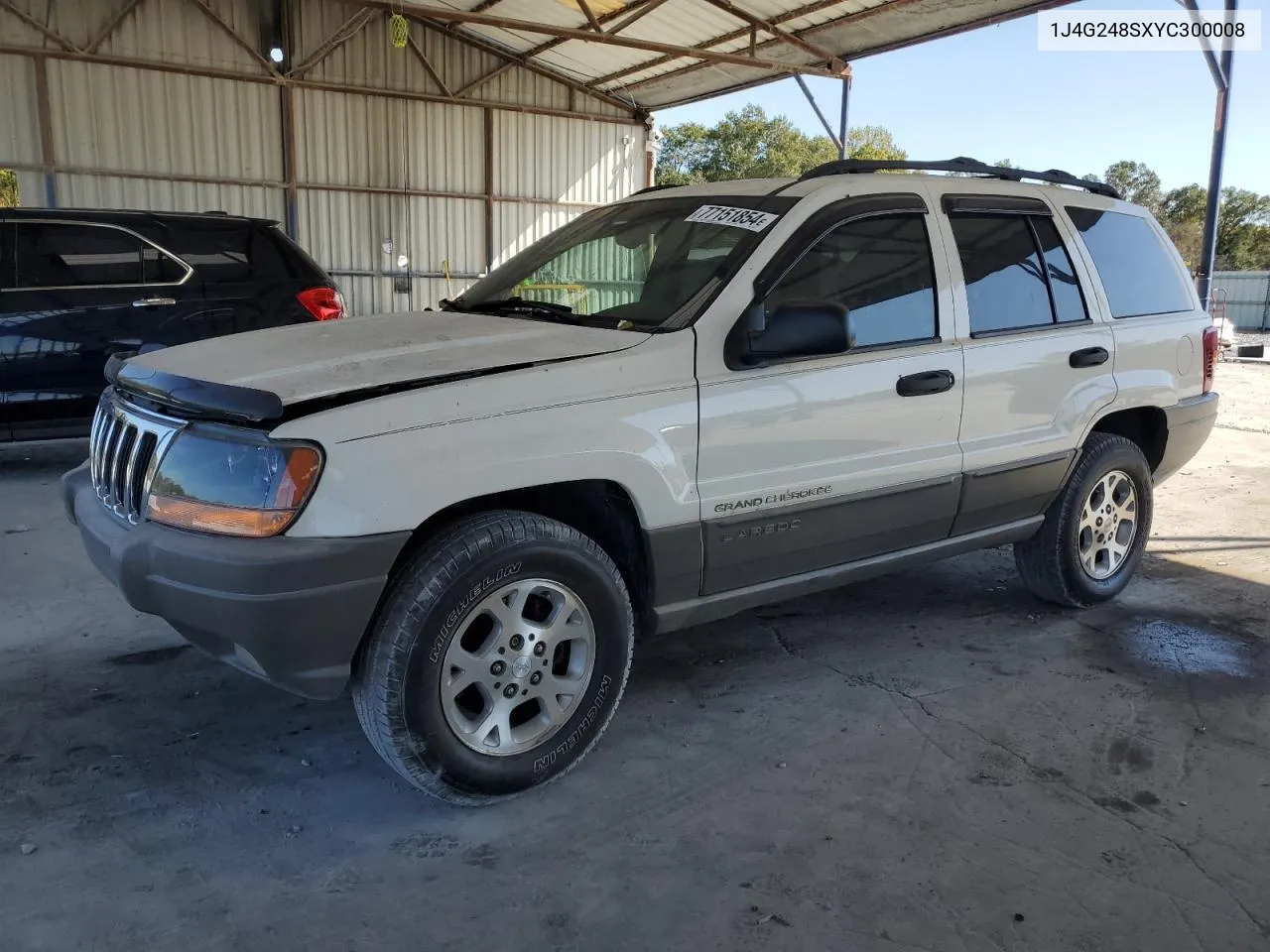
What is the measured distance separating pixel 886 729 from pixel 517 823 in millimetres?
1363

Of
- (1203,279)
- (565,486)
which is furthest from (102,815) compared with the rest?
(1203,279)

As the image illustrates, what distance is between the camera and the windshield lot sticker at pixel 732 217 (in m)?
3.41

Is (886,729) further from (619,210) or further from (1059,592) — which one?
(619,210)

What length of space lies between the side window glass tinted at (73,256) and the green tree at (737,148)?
37204mm

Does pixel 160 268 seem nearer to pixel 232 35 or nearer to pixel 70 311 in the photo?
pixel 70 311

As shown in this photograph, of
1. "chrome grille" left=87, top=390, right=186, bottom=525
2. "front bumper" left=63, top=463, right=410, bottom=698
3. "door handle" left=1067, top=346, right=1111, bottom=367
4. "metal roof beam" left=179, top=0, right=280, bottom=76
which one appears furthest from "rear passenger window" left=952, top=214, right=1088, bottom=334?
"metal roof beam" left=179, top=0, right=280, bottom=76

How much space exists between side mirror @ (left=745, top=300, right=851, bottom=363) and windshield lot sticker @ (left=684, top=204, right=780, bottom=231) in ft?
1.42

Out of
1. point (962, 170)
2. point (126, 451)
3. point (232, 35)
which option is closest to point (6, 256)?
point (126, 451)

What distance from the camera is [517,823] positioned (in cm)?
280

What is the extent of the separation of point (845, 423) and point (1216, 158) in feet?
35.1

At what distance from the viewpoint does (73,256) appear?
21.4 ft

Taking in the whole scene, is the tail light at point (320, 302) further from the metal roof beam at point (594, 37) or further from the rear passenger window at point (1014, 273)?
the metal roof beam at point (594, 37)

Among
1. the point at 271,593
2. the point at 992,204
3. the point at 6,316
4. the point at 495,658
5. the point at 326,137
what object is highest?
the point at 326,137

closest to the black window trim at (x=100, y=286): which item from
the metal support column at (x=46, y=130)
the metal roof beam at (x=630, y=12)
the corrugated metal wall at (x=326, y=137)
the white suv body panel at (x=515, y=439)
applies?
the white suv body panel at (x=515, y=439)
